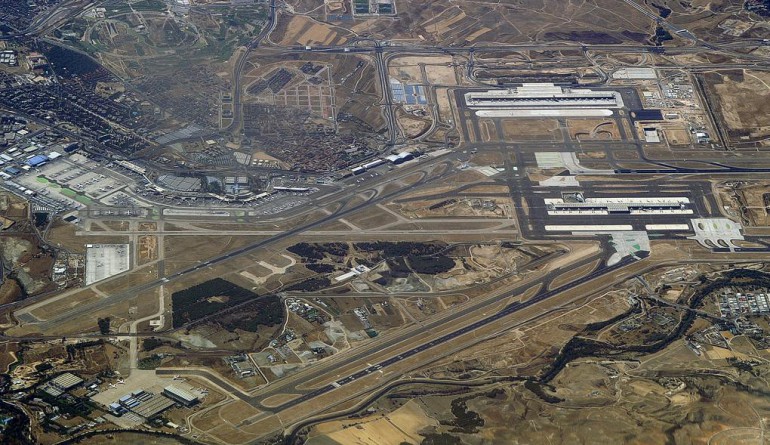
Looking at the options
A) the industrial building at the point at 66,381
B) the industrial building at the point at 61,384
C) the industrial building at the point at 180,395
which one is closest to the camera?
the industrial building at the point at 61,384

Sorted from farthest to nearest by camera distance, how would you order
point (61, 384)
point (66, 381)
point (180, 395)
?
point (180, 395) < point (66, 381) < point (61, 384)

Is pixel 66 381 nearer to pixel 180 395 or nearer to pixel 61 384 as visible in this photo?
pixel 61 384

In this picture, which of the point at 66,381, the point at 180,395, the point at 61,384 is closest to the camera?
the point at 61,384

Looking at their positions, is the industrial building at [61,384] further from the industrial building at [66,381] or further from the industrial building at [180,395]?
the industrial building at [180,395]

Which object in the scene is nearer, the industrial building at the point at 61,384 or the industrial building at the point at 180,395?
the industrial building at the point at 61,384

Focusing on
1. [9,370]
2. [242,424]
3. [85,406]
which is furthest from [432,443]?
[9,370]

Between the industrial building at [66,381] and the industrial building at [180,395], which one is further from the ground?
the industrial building at [66,381]

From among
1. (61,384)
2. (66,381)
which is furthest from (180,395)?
(61,384)

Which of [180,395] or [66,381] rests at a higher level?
[66,381]

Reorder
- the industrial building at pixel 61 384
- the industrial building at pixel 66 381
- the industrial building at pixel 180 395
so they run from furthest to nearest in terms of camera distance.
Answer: the industrial building at pixel 180 395
the industrial building at pixel 66 381
the industrial building at pixel 61 384

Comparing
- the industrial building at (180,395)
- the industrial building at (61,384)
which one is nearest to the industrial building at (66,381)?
the industrial building at (61,384)
